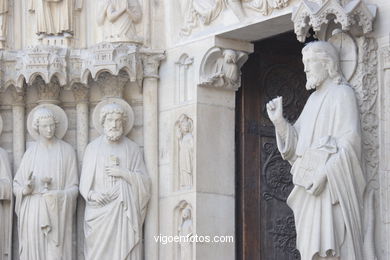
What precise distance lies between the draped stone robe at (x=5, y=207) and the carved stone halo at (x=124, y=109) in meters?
0.87

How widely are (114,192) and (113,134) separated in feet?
1.69

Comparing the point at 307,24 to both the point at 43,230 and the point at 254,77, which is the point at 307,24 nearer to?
the point at 254,77

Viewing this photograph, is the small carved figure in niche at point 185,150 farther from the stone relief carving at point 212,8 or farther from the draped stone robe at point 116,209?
the stone relief carving at point 212,8

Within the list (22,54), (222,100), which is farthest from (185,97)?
(22,54)

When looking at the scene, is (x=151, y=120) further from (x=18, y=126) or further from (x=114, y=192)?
(x=18, y=126)

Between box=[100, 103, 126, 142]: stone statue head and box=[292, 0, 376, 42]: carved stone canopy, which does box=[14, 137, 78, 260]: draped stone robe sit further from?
box=[292, 0, 376, 42]: carved stone canopy

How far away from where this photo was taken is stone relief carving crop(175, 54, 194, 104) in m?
17.7

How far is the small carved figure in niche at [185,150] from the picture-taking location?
17.5 m

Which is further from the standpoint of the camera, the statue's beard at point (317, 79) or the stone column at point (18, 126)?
the stone column at point (18, 126)

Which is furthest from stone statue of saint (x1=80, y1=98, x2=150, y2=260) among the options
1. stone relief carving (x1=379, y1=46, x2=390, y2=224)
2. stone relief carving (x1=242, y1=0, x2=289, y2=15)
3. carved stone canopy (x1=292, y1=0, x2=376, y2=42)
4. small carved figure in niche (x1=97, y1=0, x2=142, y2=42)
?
stone relief carving (x1=379, y1=46, x2=390, y2=224)

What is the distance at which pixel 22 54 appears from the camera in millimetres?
17938

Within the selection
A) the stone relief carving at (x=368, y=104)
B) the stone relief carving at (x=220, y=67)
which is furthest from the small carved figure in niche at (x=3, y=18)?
the stone relief carving at (x=368, y=104)

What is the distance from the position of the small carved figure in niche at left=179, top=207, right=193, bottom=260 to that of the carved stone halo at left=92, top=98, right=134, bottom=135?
0.95m

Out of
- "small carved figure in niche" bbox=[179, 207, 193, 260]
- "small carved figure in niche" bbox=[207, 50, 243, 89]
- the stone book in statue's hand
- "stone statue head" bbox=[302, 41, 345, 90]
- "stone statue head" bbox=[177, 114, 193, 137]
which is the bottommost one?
"small carved figure in niche" bbox=[179, 207, 193, 260]
